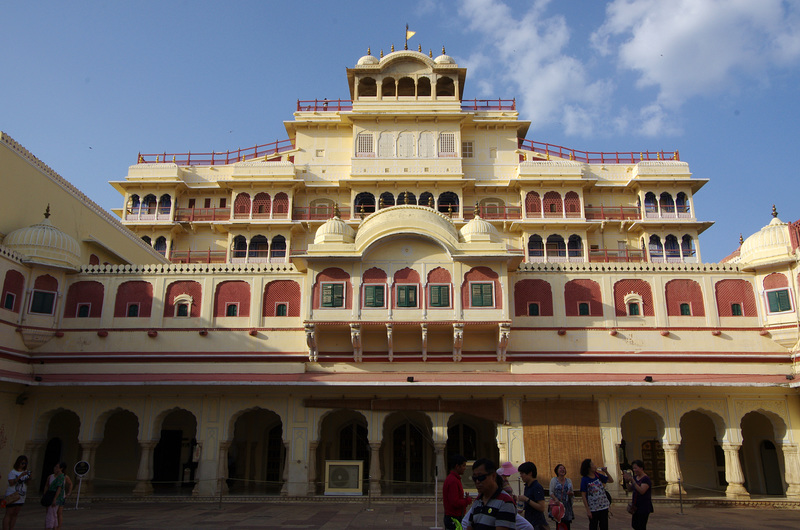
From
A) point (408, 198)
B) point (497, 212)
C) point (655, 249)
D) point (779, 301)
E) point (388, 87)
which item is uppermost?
point (388, 87)

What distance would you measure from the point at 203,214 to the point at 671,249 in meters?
28.8

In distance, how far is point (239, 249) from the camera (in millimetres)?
38938

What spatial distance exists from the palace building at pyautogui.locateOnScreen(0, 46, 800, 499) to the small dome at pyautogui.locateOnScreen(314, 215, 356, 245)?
8 cm

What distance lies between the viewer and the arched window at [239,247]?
38.8m

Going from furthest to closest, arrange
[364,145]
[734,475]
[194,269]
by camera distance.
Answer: [364,145], [194,269], [734,475]

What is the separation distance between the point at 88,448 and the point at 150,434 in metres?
2.31

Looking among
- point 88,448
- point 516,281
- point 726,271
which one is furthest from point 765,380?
point 88,448

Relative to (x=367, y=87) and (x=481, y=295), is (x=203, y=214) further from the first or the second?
(x=481, y=295)

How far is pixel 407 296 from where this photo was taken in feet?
80.0

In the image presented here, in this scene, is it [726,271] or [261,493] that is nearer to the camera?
[261,493]

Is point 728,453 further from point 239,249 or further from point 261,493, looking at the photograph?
point 239,249

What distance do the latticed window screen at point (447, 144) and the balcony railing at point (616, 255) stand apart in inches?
Result: 412

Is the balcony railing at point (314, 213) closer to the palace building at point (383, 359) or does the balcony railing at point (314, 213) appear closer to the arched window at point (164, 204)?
the arched window at point (164, 204)

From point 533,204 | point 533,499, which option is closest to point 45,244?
point 533,499
